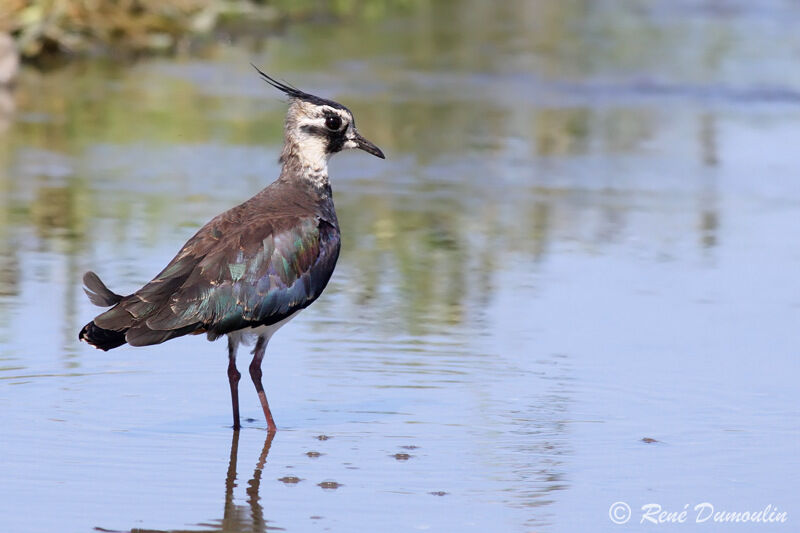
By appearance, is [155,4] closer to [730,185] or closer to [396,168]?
[396,168]

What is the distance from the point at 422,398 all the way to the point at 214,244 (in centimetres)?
136

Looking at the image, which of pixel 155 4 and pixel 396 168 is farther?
pixel 155 4

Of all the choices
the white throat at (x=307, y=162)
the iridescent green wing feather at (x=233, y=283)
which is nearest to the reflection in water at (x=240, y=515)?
the iridescent green wing feather at (x=233, y=283)

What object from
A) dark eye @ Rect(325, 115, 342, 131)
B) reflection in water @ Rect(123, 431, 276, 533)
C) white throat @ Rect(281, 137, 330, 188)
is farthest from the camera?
dark eye @ Rect(325, 115, 342, 131)

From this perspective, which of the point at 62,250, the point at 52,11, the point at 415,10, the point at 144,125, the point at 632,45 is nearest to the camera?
the point at 62,250

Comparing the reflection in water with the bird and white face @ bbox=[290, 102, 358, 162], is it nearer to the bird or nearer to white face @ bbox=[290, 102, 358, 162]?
the bird

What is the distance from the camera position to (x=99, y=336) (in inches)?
288

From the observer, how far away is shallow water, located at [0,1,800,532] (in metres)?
6.91

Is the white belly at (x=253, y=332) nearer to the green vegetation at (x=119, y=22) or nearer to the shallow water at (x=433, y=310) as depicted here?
the shallow water at (x=433, y=310)

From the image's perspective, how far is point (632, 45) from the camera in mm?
25734

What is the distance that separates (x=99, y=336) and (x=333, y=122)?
2058 millimetres

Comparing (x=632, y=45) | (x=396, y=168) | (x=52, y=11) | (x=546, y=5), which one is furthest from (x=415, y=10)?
(x=396, y=168)

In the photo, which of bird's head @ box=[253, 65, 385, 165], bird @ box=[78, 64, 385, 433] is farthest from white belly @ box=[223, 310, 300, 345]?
bird's head @ box=[253, 65, 385, 165]

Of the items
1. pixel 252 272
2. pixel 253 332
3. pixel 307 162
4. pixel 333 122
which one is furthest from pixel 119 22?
pixel 252 272
